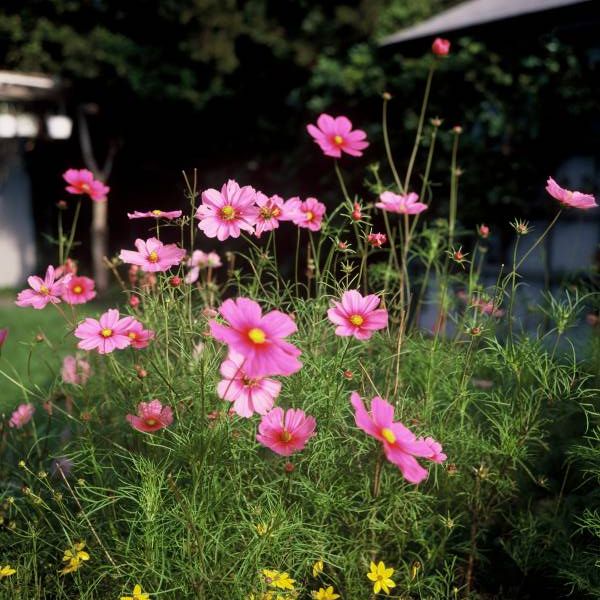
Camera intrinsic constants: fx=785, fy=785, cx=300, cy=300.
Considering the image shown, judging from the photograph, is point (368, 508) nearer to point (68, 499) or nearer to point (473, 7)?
point (68, 499)

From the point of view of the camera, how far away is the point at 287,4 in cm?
773

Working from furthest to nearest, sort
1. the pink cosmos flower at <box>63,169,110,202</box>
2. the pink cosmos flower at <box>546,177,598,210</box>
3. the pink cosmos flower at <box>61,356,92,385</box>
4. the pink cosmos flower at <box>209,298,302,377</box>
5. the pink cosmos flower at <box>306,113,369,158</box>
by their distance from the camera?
the pink cosmos flower at <box>61,356,92,385</box> < the pink cosmos flower at <box>63,169,110,202</box> < the pink cosmos flower at <box>306,113,369,158</box> < the pink cosmos flower at <box>546,177,598,210</box> < the pink cosmos flower at <box>209,298,302,377</box>

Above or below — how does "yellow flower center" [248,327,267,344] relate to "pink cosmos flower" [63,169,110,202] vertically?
above

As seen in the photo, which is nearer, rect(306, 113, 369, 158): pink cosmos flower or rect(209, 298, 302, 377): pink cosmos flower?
rect(209, 298, 302, 377): pink cosmos flower

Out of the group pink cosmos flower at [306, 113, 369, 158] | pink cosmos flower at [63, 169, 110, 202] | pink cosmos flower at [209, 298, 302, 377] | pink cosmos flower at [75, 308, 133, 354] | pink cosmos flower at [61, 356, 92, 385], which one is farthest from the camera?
pink cosmos flower at [61, 356, 92, 385]

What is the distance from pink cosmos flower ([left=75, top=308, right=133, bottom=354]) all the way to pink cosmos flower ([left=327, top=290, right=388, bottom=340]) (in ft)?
1.27

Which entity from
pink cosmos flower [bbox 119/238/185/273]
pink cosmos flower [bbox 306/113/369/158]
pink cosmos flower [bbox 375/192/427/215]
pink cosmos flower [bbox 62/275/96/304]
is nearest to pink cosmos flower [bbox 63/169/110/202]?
pink cosmos flower [bbox 62/275/96/304]

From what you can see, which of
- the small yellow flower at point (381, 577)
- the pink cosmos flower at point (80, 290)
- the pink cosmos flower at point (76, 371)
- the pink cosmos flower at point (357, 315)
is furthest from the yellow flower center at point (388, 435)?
the pink cosmos flower at point (76, 371)

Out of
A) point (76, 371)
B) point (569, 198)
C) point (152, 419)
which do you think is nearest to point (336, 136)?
point (569, 198)

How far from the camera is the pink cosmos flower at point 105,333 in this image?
55.2 inches

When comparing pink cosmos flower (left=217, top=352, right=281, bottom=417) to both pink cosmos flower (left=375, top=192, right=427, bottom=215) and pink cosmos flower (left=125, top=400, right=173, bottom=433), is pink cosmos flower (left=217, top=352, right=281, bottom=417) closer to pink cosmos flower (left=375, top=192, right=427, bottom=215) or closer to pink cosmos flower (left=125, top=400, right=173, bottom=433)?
pink cosmos flower (left=125, top=400, right=173, bottom=433)

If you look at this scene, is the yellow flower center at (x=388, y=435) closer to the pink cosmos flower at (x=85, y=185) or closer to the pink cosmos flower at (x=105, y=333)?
the pink cosmos flower at (x=105, y=333)

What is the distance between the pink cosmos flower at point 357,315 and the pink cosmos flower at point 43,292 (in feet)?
1.88

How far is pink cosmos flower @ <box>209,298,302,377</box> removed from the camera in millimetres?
1093
